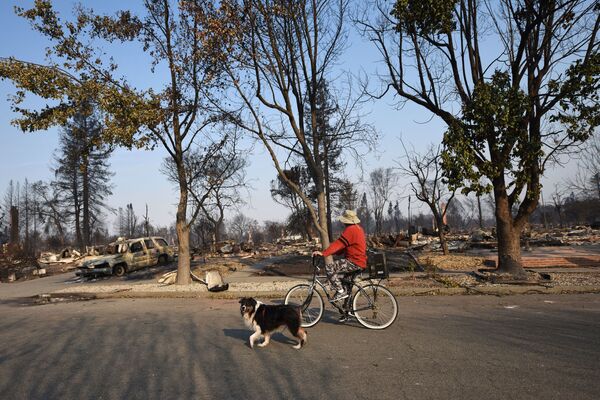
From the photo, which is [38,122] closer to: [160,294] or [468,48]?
[160,294]

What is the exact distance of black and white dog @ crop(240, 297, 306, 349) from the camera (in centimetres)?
663

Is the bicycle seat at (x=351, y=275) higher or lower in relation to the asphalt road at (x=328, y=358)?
higher

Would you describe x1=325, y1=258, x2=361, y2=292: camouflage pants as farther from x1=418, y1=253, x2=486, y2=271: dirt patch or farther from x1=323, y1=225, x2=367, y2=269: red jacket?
x1=418, y1=253, x2=486, y2=271: dirt patch

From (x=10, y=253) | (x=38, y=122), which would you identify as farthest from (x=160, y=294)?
(x=10, y=253)

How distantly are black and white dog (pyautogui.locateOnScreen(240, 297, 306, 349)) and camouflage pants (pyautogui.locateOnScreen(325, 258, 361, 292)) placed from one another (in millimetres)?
1190

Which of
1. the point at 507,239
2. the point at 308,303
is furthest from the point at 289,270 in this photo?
the point at 308,303

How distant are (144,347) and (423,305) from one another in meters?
5.97

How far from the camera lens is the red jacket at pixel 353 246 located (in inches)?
303

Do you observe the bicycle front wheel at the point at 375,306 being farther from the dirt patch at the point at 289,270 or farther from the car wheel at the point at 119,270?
the car wheel at the point at 119,270

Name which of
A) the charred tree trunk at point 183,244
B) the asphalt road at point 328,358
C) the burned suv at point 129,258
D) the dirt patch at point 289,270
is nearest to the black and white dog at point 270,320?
the asphalt road at point 328,358

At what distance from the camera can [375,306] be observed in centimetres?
766

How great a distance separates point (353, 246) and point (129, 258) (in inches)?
710

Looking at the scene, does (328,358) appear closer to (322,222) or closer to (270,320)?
(270,320)

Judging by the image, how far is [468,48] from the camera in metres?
13.9
